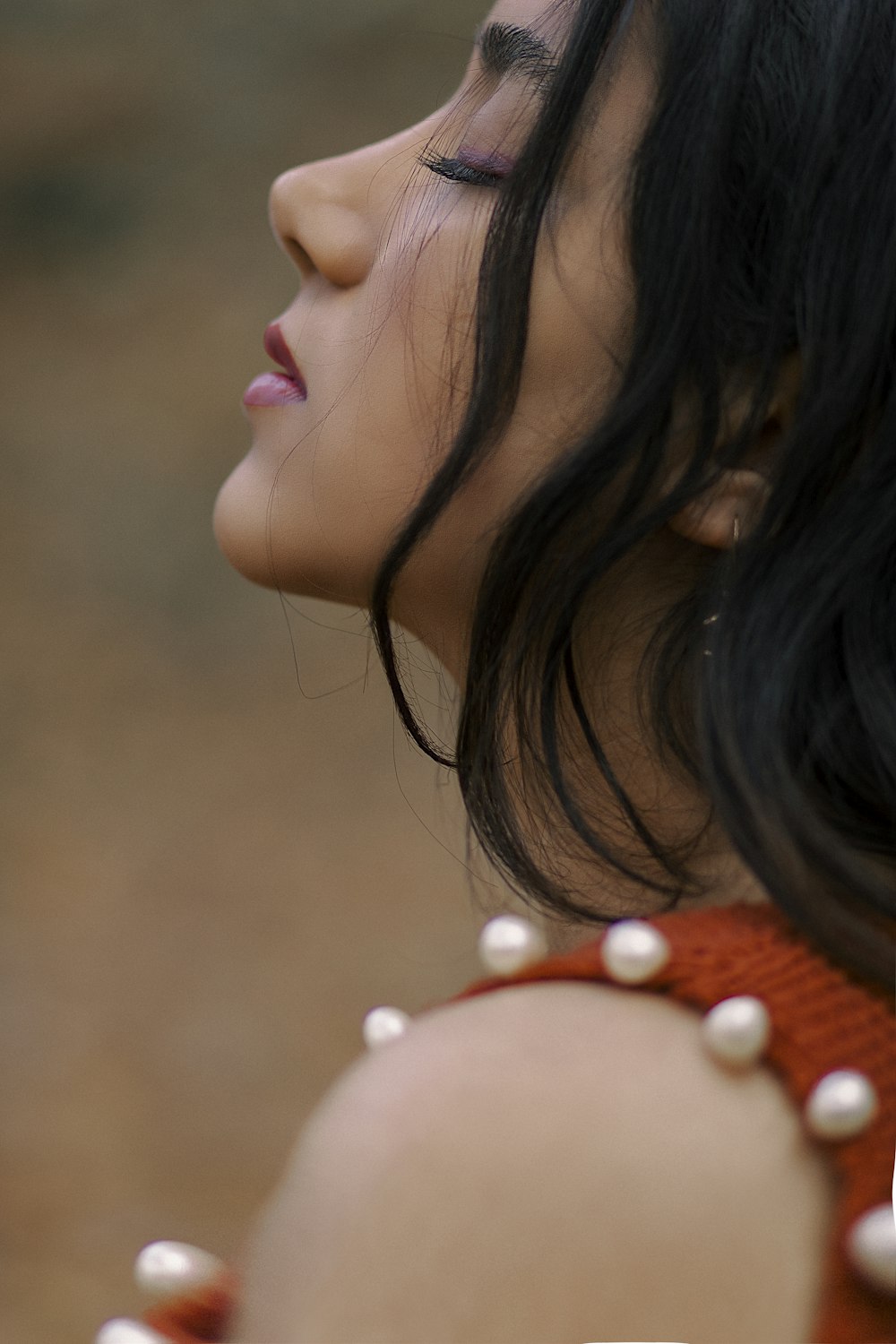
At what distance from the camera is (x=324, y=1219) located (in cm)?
57

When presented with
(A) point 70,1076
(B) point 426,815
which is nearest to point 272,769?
(B) point 426,815

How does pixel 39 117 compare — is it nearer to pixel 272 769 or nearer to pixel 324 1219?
pixel 272 769

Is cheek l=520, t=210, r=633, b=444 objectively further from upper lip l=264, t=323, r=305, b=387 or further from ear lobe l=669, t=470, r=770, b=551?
upper lip l=264, t=323, r=305, b=387

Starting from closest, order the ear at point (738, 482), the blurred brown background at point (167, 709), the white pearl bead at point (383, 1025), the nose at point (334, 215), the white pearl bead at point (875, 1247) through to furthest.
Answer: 1. the white pearl bead at point (875, 1247)
2. the white pearl bead at point (383, 1025)
3. the ear at point (738, 482)
4. the nose at point (334, 215)
5. the blurred brown background at point (167, 709)

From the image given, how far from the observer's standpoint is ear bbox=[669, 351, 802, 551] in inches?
30.7

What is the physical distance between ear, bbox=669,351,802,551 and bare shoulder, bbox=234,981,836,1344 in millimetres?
299

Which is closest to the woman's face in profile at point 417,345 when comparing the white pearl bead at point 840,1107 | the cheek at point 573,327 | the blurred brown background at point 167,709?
the cheek at point 573,327

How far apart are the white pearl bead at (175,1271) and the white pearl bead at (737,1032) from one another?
0.75 ft

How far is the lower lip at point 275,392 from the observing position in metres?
0.93

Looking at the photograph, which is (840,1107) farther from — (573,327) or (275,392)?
(275,392)

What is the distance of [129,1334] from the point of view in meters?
0.59

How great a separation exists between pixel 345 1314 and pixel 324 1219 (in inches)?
1.3

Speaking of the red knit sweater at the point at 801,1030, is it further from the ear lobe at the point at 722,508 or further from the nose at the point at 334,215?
the nose at the point at 334,215

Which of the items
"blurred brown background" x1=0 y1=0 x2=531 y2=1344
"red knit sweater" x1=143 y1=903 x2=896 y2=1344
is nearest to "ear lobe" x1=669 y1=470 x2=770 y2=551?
"red knit sweater" x1=143 y1=903 x2=896 y2=1344
